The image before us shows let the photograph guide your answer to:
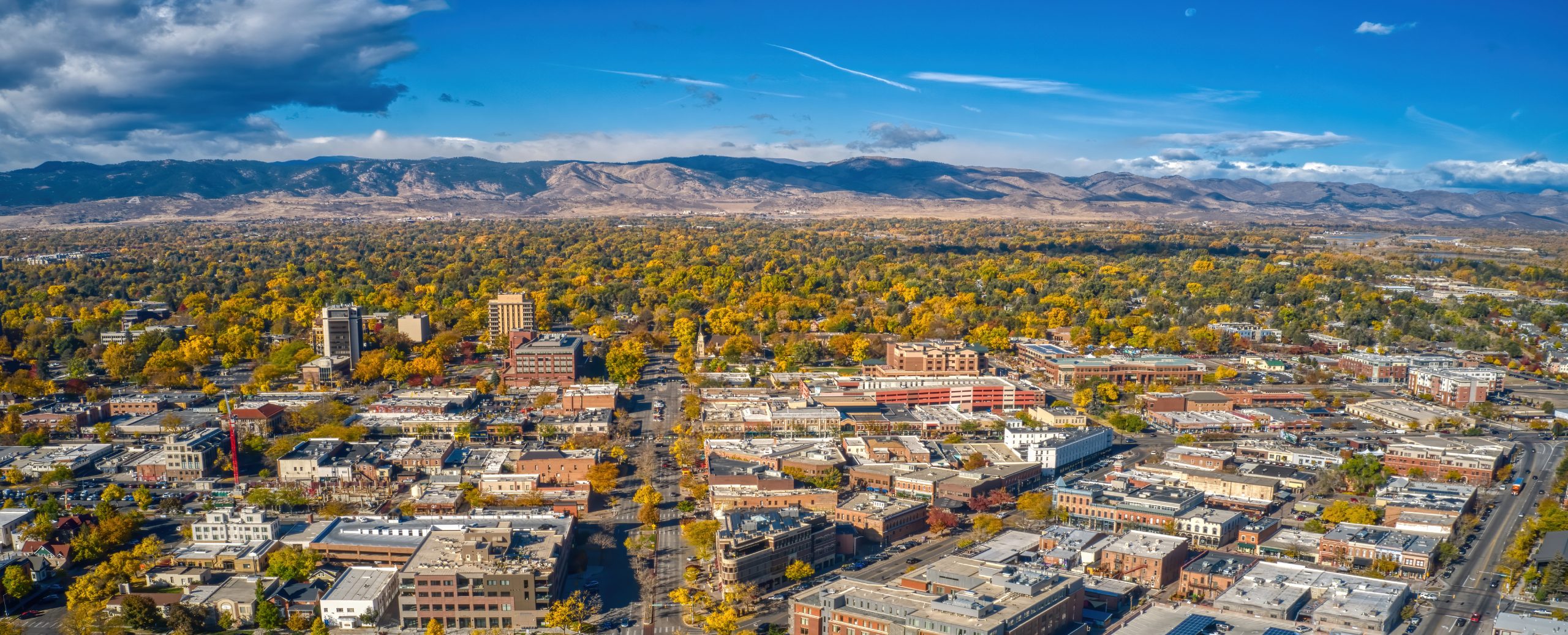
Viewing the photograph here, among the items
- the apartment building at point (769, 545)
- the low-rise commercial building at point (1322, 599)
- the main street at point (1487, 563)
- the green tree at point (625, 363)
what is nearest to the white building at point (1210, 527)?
the low-rise commercial building at point (1322, 599)

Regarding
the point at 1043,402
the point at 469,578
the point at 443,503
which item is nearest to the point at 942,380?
the point at 1043,402

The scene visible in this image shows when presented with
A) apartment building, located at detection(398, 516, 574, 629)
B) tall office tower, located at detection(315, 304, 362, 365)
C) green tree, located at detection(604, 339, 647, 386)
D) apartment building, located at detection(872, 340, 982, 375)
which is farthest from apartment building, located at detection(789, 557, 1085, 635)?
tall office tower, located at detection(315, 304, 362, 365)

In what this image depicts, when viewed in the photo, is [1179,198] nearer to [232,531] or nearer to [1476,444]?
[1476,444]

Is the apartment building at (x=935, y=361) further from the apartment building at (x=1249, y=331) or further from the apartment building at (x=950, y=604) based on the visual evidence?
the apartment building at (x=950, y=604)

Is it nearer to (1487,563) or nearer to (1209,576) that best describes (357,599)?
(1209,576)

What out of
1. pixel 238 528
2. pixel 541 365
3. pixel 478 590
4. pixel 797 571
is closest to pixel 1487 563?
pixel 797 571
